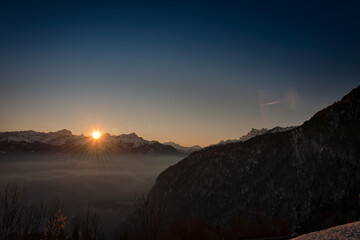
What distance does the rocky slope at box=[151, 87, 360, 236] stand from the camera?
257 feet

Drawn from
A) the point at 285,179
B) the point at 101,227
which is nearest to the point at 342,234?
the point at 101,227

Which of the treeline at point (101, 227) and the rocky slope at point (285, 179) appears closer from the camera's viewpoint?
the treeline at point (101, 227)

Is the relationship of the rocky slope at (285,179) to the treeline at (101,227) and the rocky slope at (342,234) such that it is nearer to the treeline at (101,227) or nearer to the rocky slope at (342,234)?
the treeline at (101,227)

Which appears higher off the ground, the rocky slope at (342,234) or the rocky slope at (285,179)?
the rocky slope at (342,234)

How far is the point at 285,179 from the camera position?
4269 inches

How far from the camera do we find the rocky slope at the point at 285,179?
257 feet

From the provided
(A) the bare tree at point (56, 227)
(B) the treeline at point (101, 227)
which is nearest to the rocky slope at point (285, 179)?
(B) the treeline at point (101, 227)

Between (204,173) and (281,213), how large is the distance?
69.7 meters

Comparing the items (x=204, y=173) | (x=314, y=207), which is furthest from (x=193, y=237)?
(x=204, y=173)

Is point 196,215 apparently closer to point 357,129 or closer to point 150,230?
point 357,129

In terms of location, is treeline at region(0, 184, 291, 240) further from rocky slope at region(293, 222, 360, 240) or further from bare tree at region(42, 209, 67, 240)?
rocky slope at region(293, 222, 360, 240)

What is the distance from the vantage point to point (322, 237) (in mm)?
9188

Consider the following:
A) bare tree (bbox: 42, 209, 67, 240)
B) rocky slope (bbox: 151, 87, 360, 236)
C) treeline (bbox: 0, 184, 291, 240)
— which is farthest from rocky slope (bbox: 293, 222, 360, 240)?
rocky slope (bbox: 151, 87, 360, 236)

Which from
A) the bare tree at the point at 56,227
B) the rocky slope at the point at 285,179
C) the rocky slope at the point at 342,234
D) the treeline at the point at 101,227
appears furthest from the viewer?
the rocky slope at the point at 285,179
